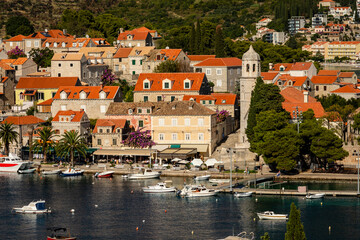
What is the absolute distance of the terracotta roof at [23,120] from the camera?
100m

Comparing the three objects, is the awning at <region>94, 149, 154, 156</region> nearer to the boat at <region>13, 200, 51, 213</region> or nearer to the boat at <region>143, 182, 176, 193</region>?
the boat at <region>143, 182, 176, 193</region>

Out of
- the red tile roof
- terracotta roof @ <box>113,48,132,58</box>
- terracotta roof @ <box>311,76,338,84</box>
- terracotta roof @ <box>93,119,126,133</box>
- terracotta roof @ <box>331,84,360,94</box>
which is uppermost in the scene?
terracotta roof @ <box>113,48,132,58</box>

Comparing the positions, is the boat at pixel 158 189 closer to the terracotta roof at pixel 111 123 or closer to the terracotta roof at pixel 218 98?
the terracotta roof at pixel 111 123

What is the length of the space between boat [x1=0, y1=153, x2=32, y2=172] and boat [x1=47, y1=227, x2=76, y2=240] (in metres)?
29.5

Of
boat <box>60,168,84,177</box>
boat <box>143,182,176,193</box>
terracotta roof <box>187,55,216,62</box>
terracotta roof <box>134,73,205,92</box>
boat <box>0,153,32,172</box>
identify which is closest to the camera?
boat <box>143,182,176,193</box>

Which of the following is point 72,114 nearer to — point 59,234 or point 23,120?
point 23,120

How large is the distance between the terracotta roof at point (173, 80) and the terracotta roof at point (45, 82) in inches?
430

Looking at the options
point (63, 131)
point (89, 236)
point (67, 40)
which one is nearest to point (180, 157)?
point (63, 131)

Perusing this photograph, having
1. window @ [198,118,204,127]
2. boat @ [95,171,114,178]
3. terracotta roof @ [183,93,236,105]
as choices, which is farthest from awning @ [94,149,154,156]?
terracotta roof @ [183,93,236,105]

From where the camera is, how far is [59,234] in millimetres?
63594

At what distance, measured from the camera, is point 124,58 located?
391 feet

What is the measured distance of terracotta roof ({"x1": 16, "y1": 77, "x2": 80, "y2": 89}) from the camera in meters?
110

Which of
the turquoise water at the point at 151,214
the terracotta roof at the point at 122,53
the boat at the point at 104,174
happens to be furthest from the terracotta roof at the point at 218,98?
the terracotta roof at the point at 122,53

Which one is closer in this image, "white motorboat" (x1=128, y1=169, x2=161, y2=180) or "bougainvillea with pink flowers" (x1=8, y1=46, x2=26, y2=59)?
"white motorboat" (x1=128, y1=169, x2=161, y2=180)
